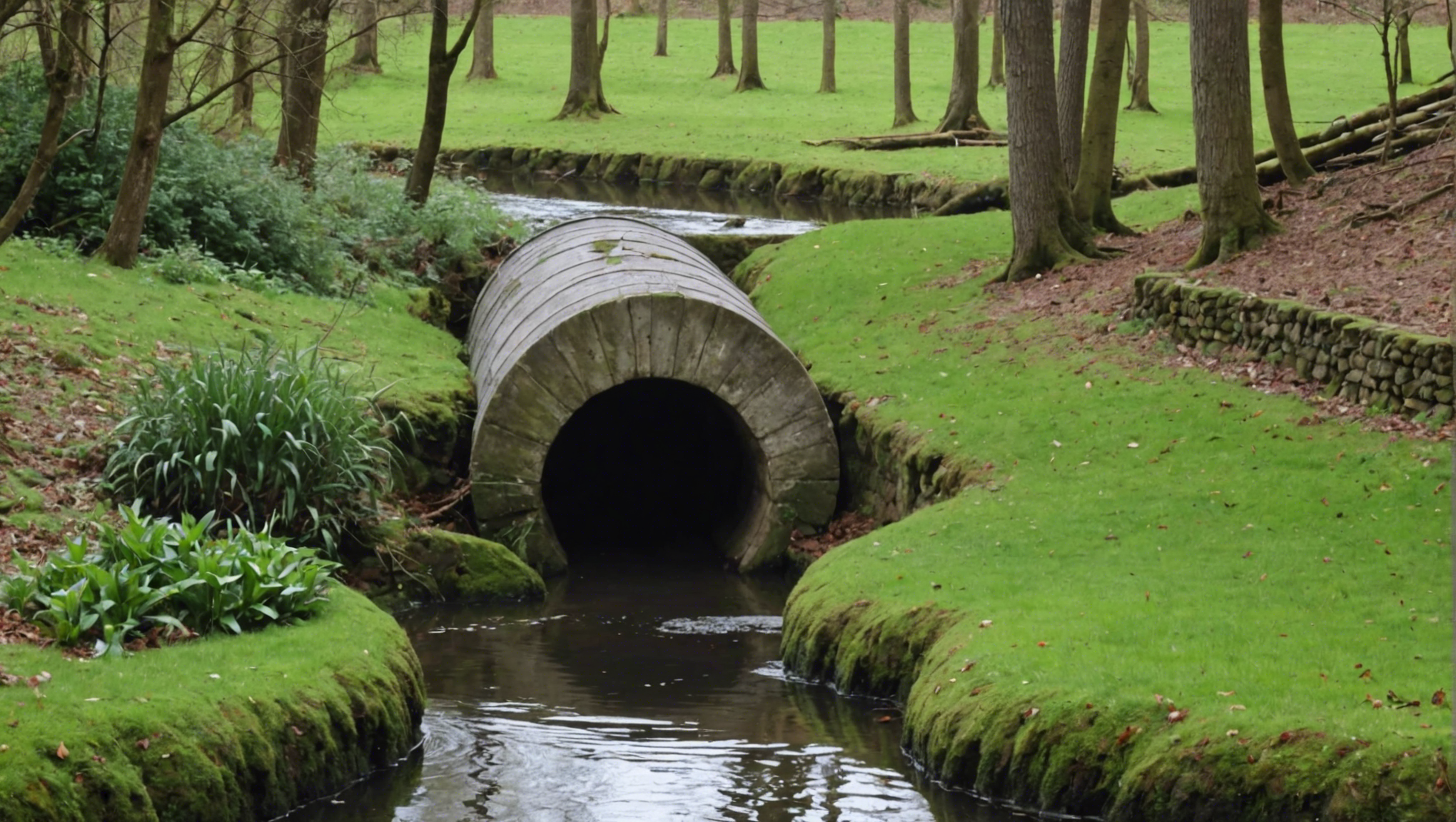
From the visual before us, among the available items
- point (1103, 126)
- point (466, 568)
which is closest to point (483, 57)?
point (1103, 126)

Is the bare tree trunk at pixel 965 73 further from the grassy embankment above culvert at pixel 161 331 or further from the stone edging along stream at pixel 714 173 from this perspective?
the grassy embankment above culvert at pixel 161 331

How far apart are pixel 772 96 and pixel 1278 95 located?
28113 mm

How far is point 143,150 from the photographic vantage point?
15.8 metres

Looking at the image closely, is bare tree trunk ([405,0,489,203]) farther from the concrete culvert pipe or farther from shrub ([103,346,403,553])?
shrub ([103,346,403,553])

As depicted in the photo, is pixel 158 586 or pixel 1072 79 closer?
pixel 158 586

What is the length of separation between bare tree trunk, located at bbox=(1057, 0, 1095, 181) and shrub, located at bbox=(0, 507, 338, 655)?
1314cm

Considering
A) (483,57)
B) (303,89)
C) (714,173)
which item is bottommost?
(714,173)

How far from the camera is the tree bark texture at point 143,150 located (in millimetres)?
15320

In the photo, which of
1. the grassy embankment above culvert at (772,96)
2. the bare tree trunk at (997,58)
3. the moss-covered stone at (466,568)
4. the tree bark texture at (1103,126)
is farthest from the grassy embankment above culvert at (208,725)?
the bare tree trunk at (997,58)

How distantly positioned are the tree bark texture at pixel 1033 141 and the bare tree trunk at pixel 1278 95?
262 cm

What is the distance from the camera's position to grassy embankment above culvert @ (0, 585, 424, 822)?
22.9ft

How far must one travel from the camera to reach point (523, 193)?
1294 inches

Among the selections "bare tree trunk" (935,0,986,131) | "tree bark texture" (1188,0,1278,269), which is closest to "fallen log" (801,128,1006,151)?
"bare tree trunk" (935,0,986,131)

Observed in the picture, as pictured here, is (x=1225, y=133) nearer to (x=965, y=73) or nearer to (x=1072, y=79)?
(x=1072, y=79)
